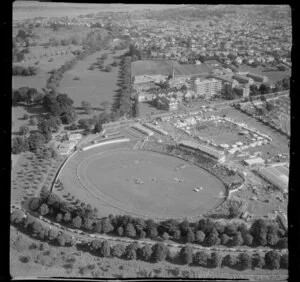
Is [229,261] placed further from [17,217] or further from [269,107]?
[269,107]

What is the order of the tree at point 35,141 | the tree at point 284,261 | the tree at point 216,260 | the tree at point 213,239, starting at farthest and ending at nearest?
the tree at point 35,141
the tree at point 213,239
the tree at point 216,260
the tree at point 284,261

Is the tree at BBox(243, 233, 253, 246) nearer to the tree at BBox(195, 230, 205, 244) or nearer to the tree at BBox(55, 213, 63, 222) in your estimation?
the tree at BBox(195, 230, 205, 244)

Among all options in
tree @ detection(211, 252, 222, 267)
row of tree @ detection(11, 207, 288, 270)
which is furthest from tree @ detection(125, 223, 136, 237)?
tree @ detection(211, 252, 222, 267)

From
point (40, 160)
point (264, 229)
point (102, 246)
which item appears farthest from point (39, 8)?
point (264, 229)

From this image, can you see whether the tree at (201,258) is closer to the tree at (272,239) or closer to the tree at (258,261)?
the tree at (258,261)

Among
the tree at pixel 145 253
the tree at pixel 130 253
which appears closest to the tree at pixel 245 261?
the tree at pixel 145 253

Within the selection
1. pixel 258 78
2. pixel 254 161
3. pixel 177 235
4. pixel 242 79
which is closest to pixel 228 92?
pixel 242 79
